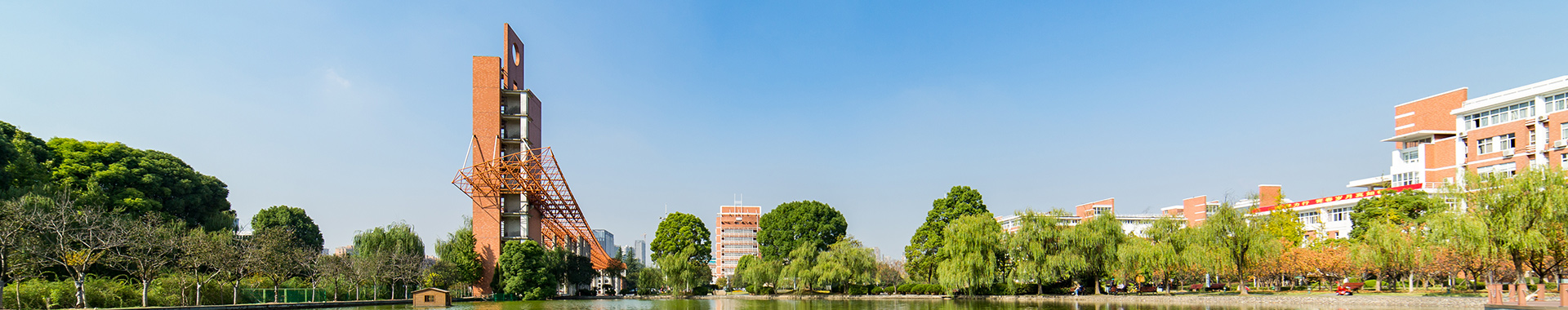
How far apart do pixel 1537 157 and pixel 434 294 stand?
61366 mm

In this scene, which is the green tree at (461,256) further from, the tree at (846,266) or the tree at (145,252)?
the tree at (846,266)

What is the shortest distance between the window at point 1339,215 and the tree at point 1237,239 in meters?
34.6

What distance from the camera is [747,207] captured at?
149 meters

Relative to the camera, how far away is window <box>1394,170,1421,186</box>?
216 ft

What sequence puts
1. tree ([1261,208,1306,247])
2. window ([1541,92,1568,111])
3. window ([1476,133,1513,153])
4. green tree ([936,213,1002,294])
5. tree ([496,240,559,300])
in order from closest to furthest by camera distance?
green tree ([936,213,1002,294])
window ([1541,92,1568,111])
tree ([1261,208,1306,247])
tree ([496,240,559,300])
window ([1476,133,1513,153])

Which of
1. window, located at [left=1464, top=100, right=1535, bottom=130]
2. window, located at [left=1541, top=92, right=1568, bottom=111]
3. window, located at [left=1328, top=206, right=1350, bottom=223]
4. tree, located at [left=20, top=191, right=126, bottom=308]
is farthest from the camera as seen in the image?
window, located at [left=1328, top=206, right=1350, bottom=223]

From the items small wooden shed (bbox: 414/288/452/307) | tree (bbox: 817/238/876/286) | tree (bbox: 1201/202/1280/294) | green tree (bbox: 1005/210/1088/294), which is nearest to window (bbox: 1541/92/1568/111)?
tree (bbox: 1201/202/1280/294)

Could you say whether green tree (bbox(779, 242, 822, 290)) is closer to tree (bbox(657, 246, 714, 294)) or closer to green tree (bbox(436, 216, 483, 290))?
tree (bbox(657, 246, 714, 294))

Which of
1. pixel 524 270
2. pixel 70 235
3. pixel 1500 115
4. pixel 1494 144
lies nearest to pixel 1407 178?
pixel 1494 144

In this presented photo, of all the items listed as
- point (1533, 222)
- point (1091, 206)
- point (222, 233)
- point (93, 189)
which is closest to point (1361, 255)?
point (1533, 222)

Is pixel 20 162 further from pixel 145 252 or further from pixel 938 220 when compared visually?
pixel 938 220

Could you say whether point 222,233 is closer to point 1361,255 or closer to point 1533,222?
point 1361,255

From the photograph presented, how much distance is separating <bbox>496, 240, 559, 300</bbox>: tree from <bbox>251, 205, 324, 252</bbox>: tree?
15.8 m

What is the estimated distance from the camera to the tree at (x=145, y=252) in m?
34.2
